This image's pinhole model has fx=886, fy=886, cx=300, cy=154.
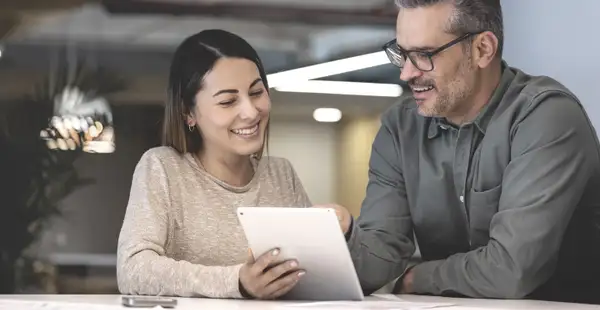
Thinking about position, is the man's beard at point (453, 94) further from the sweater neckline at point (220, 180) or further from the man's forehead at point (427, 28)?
the sweater neckline at point (220, 180)

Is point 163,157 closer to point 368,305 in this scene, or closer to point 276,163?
point 276,163

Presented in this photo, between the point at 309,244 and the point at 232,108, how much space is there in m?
0.72

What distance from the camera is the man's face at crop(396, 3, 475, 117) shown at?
209cm

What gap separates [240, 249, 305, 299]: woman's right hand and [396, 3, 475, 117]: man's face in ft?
1.92

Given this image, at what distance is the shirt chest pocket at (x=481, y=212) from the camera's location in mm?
2002

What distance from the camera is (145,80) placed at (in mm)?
3467

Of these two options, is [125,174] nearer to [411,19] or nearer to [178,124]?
[178,124]

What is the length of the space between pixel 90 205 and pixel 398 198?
5.25 ft

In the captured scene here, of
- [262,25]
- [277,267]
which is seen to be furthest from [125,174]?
[277,267]

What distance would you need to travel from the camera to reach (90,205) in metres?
3.40

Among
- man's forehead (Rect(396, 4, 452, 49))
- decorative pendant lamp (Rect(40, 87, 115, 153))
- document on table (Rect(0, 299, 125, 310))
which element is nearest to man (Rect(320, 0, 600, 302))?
man's forehead (Rect(396, 4, 452, 49))

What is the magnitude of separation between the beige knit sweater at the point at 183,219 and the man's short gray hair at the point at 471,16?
0.61 meters

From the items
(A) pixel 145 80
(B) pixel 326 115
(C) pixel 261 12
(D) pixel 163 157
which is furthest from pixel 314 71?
(D) pixel 163 157

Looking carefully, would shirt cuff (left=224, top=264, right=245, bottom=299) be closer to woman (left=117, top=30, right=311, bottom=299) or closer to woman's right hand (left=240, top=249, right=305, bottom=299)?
woman's right hand (left=240, top=249, right=305, bottom=299)
